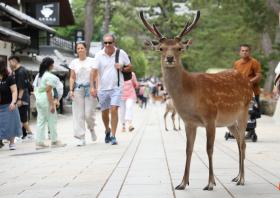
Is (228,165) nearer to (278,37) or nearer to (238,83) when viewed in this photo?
(238,83)

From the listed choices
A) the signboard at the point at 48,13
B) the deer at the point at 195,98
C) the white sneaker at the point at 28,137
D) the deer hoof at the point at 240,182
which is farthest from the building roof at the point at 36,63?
the deer hoof at the point at 240,182

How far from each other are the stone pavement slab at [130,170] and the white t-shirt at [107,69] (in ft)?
4.06

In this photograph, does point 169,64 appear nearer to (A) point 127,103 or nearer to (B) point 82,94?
(B) point 82,94

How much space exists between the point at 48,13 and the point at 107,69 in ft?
62.0

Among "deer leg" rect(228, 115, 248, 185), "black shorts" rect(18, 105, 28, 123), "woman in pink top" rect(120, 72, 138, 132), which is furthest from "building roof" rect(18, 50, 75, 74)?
"deer leg" rect(228, 115, 248, 185)

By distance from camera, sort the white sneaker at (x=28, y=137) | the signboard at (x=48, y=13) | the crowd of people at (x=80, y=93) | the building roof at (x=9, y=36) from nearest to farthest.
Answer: the crowd of people at (x=80, y=93), the white sneaker at (x=28, y=137), the building roof at (x=9, y=36), the signboard at (x=48, y=13)

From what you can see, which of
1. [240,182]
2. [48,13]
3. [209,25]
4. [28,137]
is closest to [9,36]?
[28,137]

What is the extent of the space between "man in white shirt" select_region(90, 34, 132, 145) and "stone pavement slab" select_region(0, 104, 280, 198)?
754 mm

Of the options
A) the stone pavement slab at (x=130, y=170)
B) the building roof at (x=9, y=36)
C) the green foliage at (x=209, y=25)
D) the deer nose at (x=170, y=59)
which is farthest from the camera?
the green foliage at (x=209, y=25)

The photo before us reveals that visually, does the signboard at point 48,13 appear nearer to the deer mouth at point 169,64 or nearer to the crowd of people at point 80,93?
the crowd of people at point 80,93

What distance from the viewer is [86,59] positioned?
13023 millimetres

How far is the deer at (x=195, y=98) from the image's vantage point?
23.5ft

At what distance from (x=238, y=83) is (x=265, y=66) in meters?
25.3

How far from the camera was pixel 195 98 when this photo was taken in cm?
727
